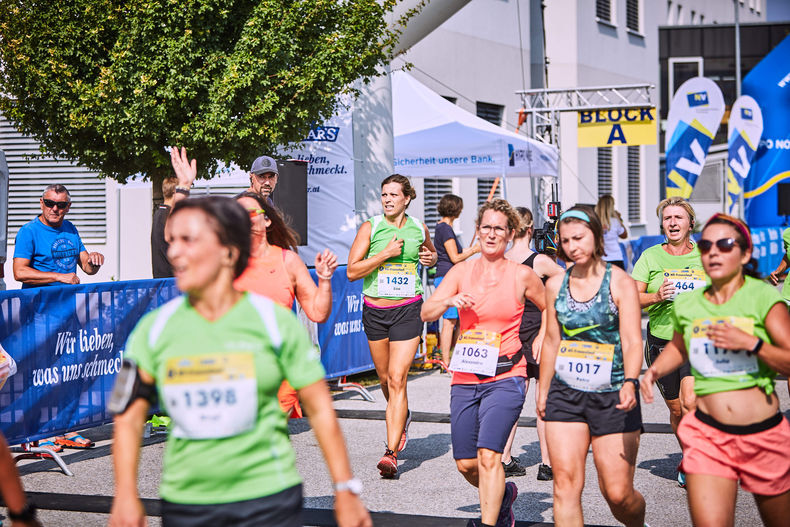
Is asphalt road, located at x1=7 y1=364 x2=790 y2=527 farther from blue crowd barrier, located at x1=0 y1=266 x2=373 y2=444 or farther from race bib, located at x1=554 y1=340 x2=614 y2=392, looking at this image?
race bib, located at x1=554 y1=340 x2=614 y2=392

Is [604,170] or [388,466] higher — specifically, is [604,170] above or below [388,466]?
above

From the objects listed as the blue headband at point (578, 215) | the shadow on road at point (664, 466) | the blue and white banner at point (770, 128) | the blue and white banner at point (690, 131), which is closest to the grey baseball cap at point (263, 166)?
the blue headband at point (578, 215)

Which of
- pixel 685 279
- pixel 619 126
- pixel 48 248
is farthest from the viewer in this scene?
pixel 619 126

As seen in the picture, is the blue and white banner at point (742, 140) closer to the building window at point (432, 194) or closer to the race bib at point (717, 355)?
the building window at point (432, 194)

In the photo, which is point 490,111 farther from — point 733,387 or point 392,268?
point 733,387

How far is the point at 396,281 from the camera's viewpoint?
7.58m

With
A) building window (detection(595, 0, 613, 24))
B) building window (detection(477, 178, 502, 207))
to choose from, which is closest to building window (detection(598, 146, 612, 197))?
building window (detection(595, 0, 613, 24))

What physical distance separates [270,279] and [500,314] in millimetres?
1240

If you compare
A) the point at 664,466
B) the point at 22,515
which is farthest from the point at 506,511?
the point at 22,515

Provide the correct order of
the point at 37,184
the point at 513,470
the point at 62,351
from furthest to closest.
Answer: the point at 37,184
the point at 62,351
the point at 513,470

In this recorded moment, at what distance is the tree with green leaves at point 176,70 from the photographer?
376 inches

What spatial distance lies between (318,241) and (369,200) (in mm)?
1084

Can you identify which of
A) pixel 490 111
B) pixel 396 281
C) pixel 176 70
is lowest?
pixel 396 281

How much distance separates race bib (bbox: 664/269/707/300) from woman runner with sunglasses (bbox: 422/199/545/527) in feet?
4.78
